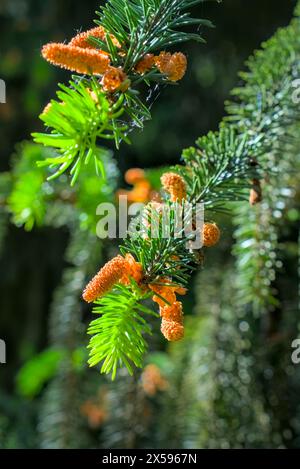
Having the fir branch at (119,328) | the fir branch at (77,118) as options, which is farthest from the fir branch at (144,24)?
the fir branch at (119,328)

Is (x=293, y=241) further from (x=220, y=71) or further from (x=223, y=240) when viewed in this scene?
(x=220, y=71)

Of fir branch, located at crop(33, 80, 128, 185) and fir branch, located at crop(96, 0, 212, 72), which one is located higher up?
fir branch, located at crop(96, 0, 212, 72)

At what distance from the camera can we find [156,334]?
45.8 inches

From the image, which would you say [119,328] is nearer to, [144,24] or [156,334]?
[144,24]

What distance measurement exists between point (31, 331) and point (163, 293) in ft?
5.23


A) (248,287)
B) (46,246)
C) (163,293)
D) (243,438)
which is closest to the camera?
(163,293)

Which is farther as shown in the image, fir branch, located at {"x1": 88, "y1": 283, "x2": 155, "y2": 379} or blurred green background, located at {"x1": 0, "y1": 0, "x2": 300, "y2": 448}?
blurred green background, located at {"x1": 0, "y1": 0, "x2": 300, "y2": 448}

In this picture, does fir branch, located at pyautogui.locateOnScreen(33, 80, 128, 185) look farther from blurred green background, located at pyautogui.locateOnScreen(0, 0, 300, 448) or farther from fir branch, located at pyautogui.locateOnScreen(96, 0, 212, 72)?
blurred green background, located at pyautogui.locateOnScreen(0, 0, 300, 448)

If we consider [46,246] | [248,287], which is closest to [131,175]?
[248,287]

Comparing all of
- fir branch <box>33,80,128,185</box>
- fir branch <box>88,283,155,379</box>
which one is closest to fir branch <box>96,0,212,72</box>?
fir branch <box>33,80,128,185</box>

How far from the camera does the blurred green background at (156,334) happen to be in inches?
41.6

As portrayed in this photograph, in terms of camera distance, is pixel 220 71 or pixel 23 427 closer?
pixel 23 427

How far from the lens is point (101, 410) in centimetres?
143

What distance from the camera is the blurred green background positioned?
1056 millimetres
